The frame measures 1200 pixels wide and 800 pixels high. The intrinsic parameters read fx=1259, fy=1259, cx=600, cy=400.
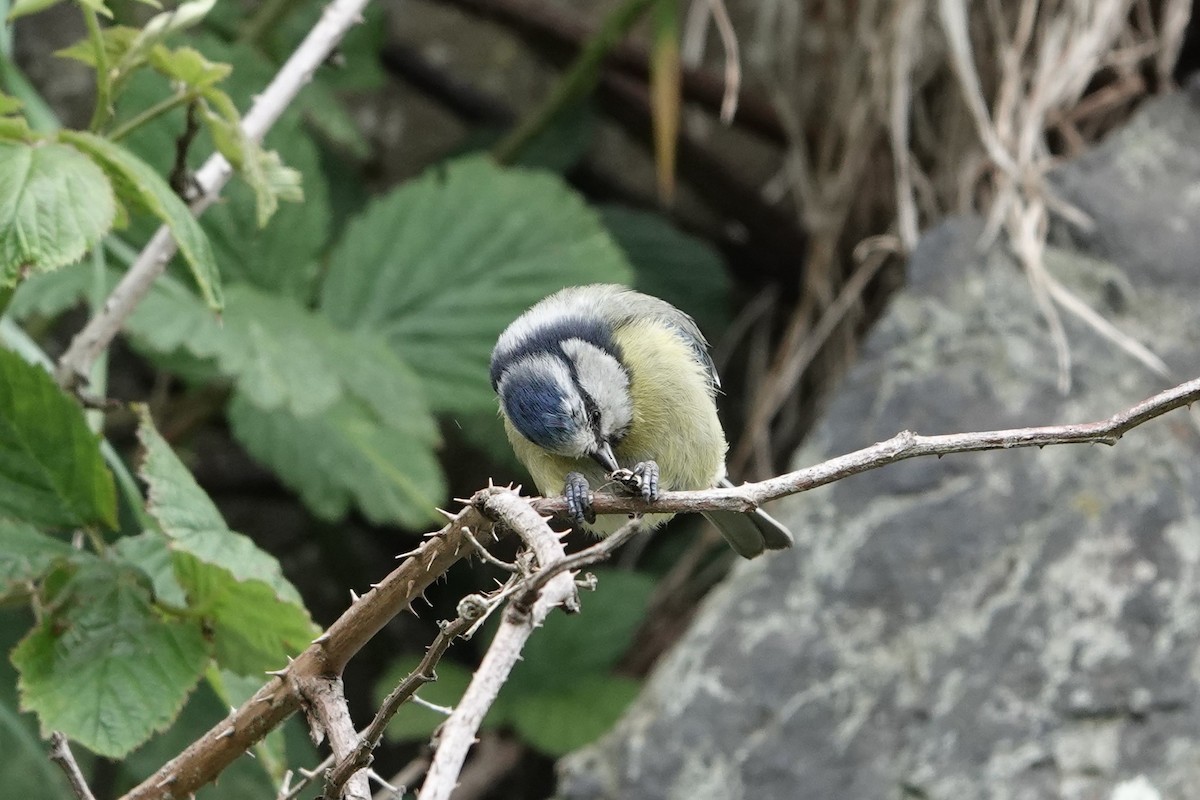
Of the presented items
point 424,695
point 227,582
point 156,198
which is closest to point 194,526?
point 227,582

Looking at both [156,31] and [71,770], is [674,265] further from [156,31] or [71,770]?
[71,770]

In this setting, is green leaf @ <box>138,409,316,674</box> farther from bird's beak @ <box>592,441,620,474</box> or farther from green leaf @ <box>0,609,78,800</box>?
green leaf @ <box>0,609,78,800</box>

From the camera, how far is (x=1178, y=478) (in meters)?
2.62

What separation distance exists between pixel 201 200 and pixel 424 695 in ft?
5.46

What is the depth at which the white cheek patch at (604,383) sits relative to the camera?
2092mm

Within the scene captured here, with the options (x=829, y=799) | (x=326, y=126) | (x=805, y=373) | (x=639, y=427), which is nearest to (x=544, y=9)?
(x=326, y=126)

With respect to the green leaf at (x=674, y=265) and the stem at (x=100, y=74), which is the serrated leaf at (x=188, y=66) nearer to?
the stem at (x=100, y=74)

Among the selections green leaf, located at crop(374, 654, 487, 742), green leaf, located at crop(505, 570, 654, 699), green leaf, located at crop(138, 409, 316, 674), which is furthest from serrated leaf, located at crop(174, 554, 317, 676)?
green leaf, located at crop(505, 570, 654, 699)

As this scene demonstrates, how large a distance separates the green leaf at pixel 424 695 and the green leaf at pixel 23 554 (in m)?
1.54

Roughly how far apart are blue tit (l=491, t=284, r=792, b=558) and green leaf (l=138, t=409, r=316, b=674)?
45 cm

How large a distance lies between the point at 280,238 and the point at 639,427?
1.14 metres

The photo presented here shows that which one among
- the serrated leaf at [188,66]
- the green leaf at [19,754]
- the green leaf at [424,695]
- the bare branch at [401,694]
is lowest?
the green leaf at [424,695]

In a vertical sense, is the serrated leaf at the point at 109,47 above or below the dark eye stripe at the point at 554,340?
above

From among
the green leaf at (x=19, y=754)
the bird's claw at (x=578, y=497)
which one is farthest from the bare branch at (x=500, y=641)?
the green leaf at (x=19, y=754)
